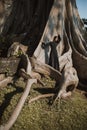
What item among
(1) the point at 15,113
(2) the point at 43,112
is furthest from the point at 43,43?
(1) the point at 15,113

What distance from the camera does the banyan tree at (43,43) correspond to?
25.2ft

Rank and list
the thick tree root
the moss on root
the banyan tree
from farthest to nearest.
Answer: the banyan tree < the moss on root < the thick tree root

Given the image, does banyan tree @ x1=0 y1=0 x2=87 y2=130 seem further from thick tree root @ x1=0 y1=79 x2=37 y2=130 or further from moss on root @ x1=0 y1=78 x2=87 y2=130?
thick tree root @ x1=0 y1=79 x2=37 y2=130

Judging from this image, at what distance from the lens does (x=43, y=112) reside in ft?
21.3

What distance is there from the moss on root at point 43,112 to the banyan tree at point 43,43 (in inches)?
11.6

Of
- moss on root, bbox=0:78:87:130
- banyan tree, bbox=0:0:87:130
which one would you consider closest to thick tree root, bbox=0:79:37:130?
moss on root, bbox=0:78:87:130

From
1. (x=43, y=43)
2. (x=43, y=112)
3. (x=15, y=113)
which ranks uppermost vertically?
(x=43, y=43)

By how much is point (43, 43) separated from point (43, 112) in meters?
2.47

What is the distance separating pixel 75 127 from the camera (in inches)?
243

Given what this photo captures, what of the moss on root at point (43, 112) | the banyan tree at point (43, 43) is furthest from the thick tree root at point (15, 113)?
the banyan tree at point (43, 43)

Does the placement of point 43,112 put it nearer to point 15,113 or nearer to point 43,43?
point 15,113

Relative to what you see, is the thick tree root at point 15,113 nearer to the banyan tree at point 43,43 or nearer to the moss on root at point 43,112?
the moss on root at point 43,112

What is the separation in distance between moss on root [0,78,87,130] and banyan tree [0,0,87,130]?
0.97 ft

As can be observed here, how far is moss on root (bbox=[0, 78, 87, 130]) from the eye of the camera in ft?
20.0
